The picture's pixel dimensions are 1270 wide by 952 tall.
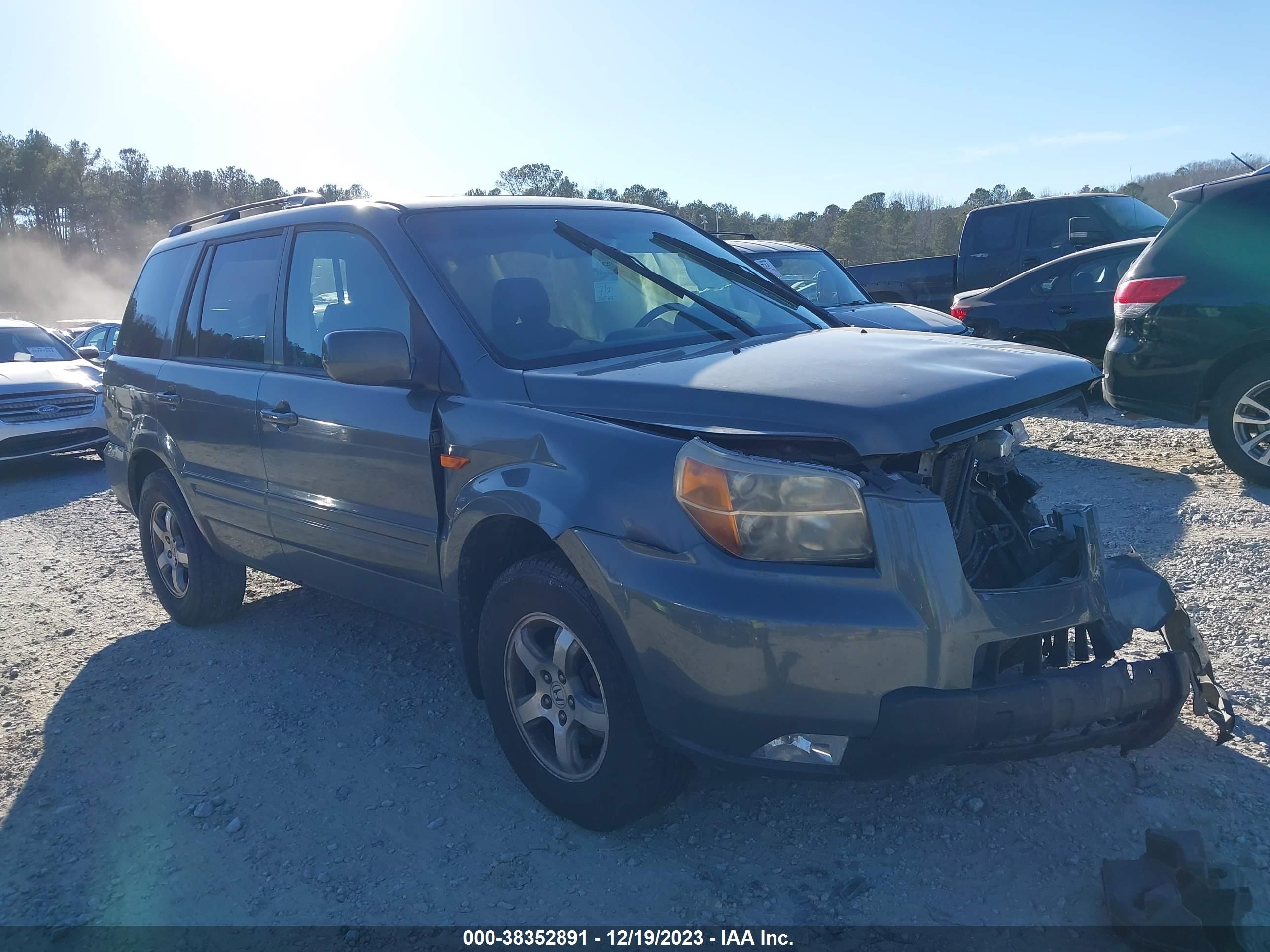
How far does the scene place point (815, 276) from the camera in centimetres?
935

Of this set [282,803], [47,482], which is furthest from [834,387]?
[47,482]

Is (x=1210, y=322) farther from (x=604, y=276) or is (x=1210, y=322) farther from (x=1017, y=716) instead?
(x=1017, y=716)

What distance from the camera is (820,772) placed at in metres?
2.51

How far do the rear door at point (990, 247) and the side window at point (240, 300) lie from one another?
1094 cm

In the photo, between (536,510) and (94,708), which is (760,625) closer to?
(536,510)

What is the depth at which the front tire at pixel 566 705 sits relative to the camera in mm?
2799

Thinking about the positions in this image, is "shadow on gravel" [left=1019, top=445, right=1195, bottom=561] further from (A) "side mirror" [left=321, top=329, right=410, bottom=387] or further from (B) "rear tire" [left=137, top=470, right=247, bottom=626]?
(B) "rear tire" [left=137, top=470, right=247, bottom=626]

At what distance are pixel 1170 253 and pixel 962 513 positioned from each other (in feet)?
14.9

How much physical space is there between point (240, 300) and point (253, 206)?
67 centimetres

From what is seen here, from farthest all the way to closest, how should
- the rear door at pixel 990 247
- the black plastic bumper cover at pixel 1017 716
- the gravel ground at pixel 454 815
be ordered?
1. the rear door at pixel 990 247
2. the gravel ground at pixel 454 815
3. the black plastic bumper cover at pixel 1017 716

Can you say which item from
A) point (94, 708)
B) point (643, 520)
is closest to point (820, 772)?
point (643, 520)

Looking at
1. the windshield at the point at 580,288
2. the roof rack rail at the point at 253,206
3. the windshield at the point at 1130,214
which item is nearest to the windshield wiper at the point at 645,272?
the windshield at the point at 580,288

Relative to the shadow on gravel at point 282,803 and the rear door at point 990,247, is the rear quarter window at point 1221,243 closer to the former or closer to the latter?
the shadow on gravel at point 282,803

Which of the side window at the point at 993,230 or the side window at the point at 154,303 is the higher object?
the side window at the point at 993,230
